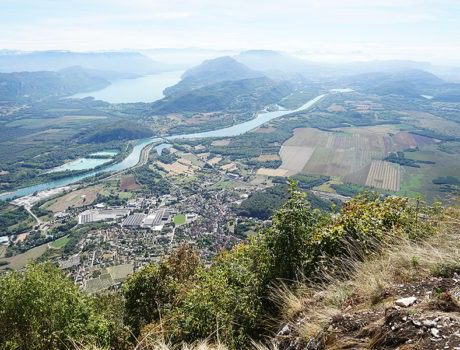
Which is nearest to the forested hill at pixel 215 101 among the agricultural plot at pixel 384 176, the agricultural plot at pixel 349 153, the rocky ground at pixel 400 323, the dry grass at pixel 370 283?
the agricultural plot at pixel 349 153

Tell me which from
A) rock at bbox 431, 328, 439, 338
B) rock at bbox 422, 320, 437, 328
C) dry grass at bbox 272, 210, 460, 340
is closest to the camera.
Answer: rock at bbox 431, 328, 439, 338

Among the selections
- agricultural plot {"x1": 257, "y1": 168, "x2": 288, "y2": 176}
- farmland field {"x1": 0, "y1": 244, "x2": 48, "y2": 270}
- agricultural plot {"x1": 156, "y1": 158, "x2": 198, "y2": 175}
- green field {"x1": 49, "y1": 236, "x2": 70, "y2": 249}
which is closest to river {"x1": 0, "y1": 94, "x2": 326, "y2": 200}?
agricultural plot {"x1": 156, "y1": 158, "x2": 198, "y2": 175}

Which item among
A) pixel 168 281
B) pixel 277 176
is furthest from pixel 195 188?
pixel 168 281

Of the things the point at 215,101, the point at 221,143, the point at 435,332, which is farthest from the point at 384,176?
the point at 215,101

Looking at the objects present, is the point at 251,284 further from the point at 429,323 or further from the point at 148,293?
the point at 148,293

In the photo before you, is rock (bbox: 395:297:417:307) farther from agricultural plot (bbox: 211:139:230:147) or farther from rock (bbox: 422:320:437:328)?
agricultural plot (bbox: 211:139:230:147)

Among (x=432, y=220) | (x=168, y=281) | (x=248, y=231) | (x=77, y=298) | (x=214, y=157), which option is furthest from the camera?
(x=214, y=157)

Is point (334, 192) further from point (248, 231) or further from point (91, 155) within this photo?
point (91, 155)
